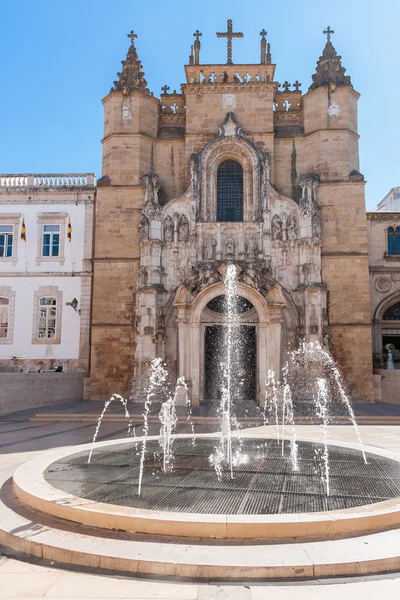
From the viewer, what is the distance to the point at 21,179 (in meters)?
24.6

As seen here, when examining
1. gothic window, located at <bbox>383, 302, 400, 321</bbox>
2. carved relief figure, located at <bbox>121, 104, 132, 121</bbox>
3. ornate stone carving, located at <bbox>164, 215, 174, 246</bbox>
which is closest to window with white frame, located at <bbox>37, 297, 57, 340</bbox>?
ornate stone carving, located at <bbox>164, 215, 174, 246</bbox>

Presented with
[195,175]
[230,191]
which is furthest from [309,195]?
[195,175]

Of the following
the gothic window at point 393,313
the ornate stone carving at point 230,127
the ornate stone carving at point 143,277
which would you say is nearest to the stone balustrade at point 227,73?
the ornate stone carving at point 230,127

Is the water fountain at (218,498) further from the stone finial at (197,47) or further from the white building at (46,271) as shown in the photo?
the stone finial at (197,47)

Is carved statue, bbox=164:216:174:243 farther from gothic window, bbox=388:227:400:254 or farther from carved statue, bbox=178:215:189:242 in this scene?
gothic window, bbox=388:227:400:254

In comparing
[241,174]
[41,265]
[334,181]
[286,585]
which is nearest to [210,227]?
[241,174]

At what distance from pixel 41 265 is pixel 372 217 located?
15476mm

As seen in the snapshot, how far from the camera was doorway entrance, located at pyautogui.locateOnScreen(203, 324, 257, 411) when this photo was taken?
2095cm

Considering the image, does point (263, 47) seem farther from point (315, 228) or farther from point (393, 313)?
point (393, 313)

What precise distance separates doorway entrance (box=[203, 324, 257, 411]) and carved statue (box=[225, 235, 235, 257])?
2.97 metres

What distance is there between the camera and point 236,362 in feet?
70.6

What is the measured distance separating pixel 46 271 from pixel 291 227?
1086 cm

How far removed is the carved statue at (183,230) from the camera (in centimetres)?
2194

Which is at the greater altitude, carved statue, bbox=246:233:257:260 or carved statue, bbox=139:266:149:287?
carved statue, bbox=246:233:257:260
